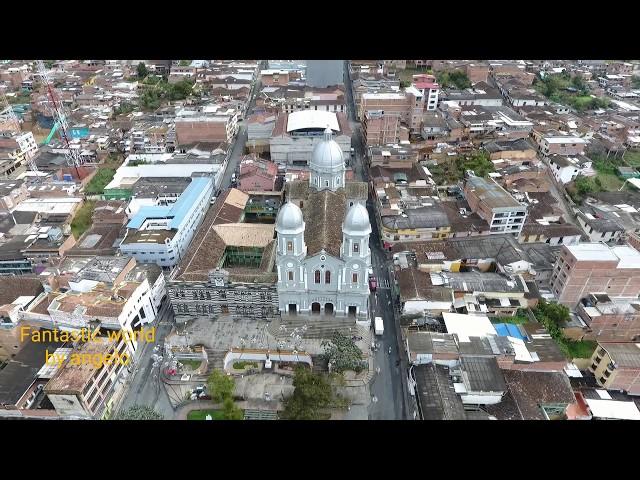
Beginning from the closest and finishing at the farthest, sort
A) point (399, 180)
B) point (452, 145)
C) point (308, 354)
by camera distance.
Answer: point (308, 354), point (399, 180), point (452, 145)

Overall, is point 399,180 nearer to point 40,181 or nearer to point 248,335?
point 248,335

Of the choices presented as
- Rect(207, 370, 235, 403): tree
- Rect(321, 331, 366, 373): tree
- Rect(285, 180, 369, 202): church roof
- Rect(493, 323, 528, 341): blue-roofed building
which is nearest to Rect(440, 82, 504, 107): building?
Rect(285, 180, 369, 202): church roof

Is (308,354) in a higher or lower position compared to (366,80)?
lower

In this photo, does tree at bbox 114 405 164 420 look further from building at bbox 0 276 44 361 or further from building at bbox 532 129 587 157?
building at bbox 532 129 587 157

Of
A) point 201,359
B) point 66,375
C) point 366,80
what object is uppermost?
point 366,80

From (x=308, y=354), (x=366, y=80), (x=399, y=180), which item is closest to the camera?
(x=308, y=354)

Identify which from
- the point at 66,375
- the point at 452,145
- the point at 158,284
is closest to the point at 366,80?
the point at 452,145

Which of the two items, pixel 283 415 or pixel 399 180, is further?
pixel 399 180
